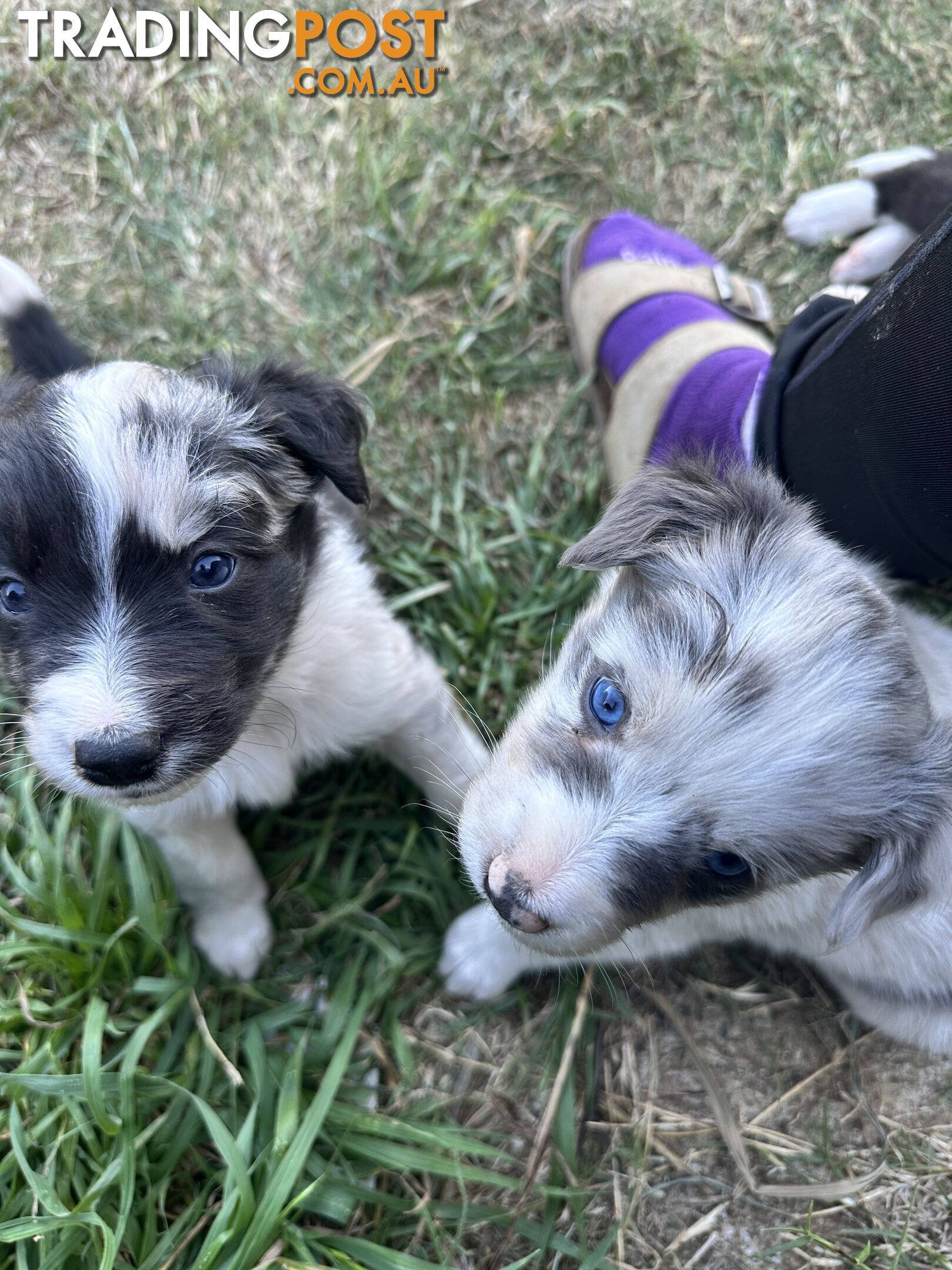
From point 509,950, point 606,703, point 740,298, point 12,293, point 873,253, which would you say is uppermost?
point 873,253

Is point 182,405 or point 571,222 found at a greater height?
point 571,222

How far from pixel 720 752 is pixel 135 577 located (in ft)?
4.49

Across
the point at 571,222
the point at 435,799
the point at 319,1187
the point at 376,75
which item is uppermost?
the point at 376,75

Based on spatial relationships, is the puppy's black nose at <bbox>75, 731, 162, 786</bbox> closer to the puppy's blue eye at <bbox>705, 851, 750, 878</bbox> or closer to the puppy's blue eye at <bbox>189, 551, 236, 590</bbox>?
the puppy's blue eye at <bbox>189, 551, 236, 590</bbox>

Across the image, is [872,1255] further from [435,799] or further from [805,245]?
[805,245]

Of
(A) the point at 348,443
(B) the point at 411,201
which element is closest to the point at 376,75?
(B) the point at 411,201

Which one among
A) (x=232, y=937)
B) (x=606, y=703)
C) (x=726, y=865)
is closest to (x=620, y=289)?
(x=606, y=703)

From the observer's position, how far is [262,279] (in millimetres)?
3822

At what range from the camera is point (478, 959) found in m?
2.81

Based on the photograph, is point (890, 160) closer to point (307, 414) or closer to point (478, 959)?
point (307, 414)

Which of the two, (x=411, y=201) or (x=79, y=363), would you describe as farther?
(x=411, y=201)

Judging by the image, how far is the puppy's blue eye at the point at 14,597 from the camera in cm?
200

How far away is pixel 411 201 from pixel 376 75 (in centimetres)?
68

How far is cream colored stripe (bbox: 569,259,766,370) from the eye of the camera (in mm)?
3434
